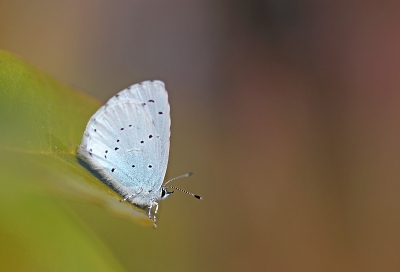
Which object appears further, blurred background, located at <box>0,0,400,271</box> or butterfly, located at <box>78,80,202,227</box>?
blurred background, located at <box>0,0,400,271</box>

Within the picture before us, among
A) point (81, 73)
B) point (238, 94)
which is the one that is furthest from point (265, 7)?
point (81, 73)

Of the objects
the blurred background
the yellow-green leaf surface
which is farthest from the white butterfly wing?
the blurred background

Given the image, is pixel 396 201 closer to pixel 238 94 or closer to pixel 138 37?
pixel 238 94

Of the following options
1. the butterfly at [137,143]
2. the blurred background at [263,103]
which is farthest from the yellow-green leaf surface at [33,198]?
the blurred background at [263,103]

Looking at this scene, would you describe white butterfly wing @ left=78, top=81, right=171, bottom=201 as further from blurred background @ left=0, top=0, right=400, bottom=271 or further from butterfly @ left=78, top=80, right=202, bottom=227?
blurred background @ left=0, top=0, right=400, bottom=271

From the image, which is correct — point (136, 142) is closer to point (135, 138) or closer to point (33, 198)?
point (135, 138)

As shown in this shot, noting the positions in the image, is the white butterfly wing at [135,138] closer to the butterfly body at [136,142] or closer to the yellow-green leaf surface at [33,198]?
the butterfly body at [136,142]

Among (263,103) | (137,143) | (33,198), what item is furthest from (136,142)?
(263,103)
